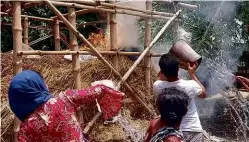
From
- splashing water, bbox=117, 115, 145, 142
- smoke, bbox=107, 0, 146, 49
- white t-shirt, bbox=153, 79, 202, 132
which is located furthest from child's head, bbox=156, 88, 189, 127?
smoke, bbox=107, 0, 146, 49

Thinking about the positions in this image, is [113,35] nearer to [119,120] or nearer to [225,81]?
[119,120]

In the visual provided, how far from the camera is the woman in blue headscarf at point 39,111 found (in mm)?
2969

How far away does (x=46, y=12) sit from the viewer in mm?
12586

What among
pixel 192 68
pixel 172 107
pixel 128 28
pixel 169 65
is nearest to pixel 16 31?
pixel 169 65

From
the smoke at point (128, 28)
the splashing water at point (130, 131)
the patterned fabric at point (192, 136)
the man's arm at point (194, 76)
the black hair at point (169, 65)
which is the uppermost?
the smoke at point (128, 28)

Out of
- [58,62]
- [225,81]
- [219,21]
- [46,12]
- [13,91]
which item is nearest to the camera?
[13,91]

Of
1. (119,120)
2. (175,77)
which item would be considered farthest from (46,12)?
(175,77)

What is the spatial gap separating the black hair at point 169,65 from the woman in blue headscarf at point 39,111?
0.82 metres

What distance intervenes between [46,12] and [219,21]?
5.18 m

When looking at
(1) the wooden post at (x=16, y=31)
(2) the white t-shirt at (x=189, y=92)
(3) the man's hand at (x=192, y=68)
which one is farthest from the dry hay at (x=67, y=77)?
(2) the white t-shirt at (x=189, y=92)

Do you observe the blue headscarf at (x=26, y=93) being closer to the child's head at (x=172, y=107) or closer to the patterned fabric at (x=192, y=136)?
the child's head at (x=172, y=107)

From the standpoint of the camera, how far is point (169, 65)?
3.43m

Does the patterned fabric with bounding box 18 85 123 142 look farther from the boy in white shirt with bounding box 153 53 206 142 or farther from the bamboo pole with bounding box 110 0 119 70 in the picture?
the bamboo pole with bounding box 110 0 119 70

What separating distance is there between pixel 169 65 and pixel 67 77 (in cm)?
181
